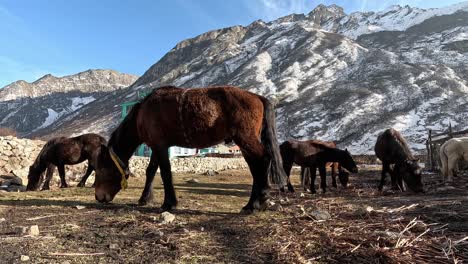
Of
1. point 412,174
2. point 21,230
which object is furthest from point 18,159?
point 412,174

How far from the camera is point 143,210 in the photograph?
18.9ft

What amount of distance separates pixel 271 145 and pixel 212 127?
96 centimetres

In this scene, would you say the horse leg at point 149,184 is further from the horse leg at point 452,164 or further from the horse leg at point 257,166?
the horse leg at point 452,164

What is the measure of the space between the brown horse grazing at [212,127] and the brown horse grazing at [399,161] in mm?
5724

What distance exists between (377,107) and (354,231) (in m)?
76.9

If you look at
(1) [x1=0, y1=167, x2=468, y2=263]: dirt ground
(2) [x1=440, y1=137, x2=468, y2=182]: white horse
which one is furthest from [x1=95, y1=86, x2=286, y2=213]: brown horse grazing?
(2) [x1=440, y1=137, x2=468, y2=182]: white horse

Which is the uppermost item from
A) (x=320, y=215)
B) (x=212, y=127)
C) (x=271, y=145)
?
(x=212, y=127)

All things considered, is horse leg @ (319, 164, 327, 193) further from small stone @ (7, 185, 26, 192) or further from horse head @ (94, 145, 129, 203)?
small stone @ (7, 185, 26, 192)

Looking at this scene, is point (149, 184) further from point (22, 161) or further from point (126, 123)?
point (22, 161)

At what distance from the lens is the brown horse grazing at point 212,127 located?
552cm

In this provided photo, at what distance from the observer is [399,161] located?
10609mm

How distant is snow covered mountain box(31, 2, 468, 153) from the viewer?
6988 centimetres

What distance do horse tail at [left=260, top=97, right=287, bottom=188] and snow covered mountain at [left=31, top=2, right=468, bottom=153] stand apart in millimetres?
47078

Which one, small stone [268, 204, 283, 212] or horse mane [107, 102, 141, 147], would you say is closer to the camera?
small stone [268, 204, 283, 212]
